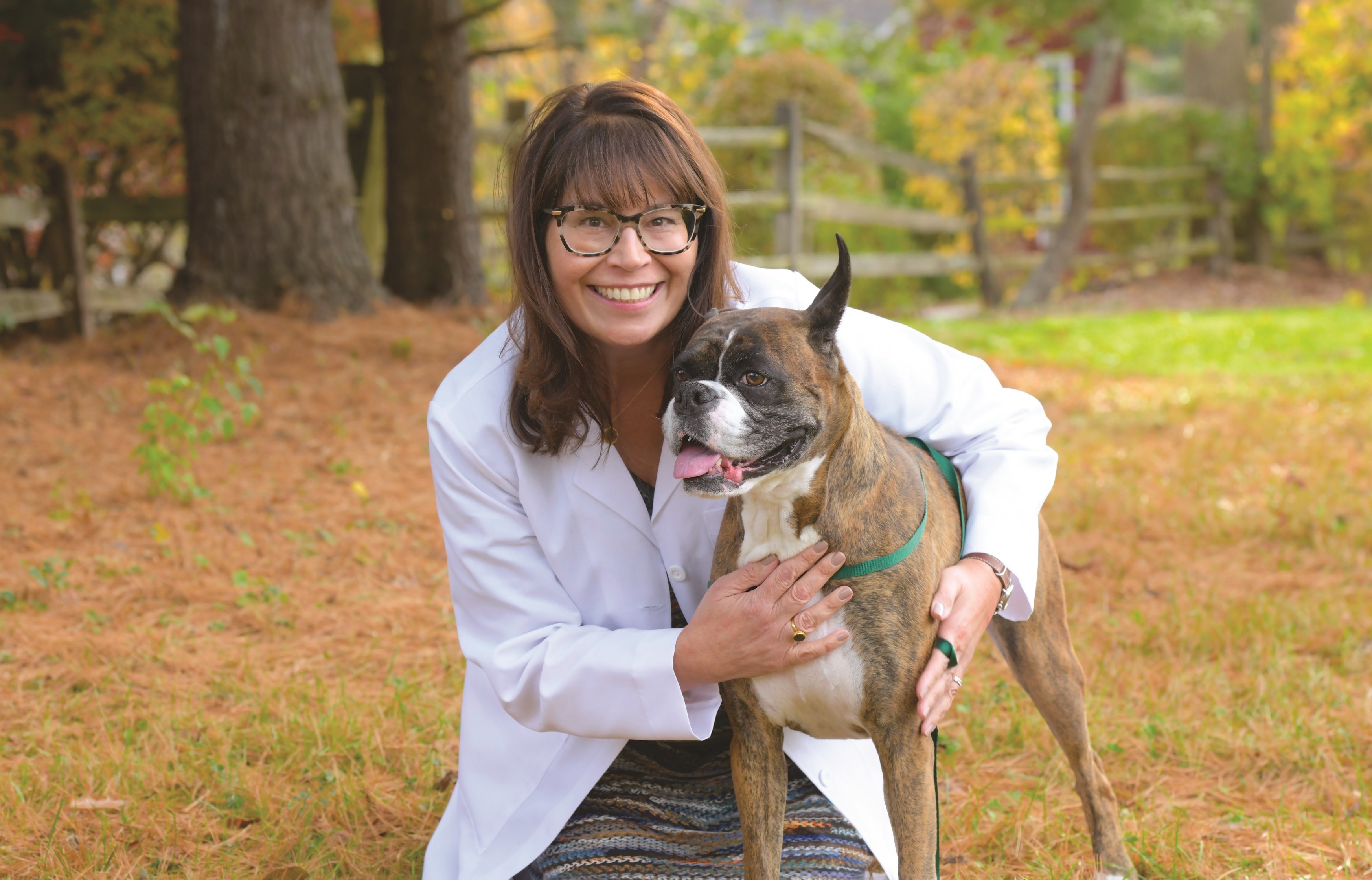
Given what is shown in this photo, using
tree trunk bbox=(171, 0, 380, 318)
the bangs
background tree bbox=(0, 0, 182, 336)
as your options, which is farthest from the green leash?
background tree bbox=(0, 0, 182, 336)

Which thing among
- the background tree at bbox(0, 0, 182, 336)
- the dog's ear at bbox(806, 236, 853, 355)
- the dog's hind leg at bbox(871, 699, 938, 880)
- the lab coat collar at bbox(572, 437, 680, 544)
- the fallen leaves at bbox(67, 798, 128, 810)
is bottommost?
the fallen leaves at bbox(67, 798, 128, 810)

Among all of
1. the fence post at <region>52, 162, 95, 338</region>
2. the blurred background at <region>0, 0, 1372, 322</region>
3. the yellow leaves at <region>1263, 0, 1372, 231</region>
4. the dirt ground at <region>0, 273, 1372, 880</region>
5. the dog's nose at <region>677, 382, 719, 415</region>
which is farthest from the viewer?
the yellow leaves at <region>1263, 0, 1372, 231</region>

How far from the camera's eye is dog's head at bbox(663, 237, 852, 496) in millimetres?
2146

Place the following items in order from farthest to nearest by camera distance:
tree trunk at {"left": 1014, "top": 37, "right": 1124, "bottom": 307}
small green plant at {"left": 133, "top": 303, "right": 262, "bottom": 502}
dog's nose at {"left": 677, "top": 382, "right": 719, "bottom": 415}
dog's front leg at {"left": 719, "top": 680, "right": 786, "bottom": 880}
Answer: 1. tree trunk at {"left": 1014, "top": 37, "right": 1124, "bottom": 307}
2. small green plant at {"left": 133, "top": 303, "right": 262, "bottom": 502}
3. dog's front leg at {"left": 719, "top": 680, "right": 786, "bottom": 880}
4. dog's nose at {"left": 677, "top": 382, "right": 719, "bottom": 415}

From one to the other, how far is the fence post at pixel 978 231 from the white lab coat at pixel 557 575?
35.2 ft

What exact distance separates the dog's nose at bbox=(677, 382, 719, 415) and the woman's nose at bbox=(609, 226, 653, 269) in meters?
0.40

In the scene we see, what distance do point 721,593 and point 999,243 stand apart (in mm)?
13264

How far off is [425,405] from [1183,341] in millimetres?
7015

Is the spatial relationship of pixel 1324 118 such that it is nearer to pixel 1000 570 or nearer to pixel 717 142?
pixel 717 142

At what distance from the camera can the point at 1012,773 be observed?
128 inches

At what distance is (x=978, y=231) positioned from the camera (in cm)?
1298

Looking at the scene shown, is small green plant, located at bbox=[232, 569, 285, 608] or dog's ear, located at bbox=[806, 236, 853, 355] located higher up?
dog's ear, located at bbox=[806, 236, 853, 355]

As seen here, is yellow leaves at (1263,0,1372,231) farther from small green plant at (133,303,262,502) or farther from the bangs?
the bangs

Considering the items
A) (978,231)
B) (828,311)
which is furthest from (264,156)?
(978,231)
